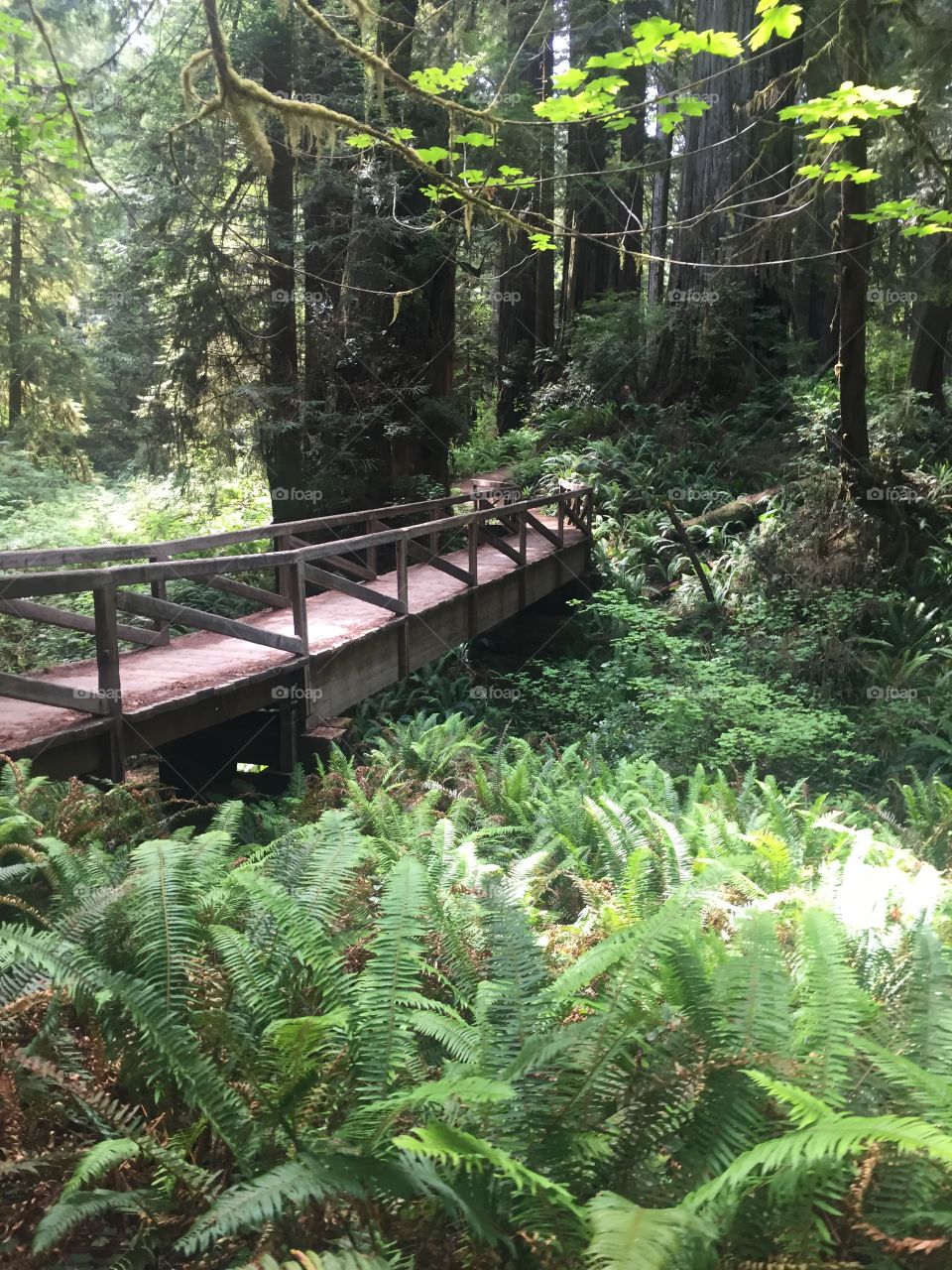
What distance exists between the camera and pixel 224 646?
25.0 feet

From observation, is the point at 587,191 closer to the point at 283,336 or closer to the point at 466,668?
the point at 283,336

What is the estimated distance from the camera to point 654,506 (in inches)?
608

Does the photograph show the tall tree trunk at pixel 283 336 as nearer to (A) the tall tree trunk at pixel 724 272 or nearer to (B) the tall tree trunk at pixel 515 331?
(A) the tall tree trunk at pixel 724 272

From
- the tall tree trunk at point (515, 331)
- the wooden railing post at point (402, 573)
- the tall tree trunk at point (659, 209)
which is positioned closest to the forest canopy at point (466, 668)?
the tall tree trunk at point (515, 331)

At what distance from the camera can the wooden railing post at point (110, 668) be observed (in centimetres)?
546

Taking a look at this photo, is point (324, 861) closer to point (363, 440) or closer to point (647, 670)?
point (647, 670)

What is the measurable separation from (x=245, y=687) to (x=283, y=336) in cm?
737

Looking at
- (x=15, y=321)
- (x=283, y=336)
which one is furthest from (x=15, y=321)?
(x=283, y=336)

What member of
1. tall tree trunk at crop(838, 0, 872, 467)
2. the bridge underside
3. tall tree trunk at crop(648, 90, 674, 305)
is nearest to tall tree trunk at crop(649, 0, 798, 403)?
tall tree trunk at crop(648, 90, 674, 305)

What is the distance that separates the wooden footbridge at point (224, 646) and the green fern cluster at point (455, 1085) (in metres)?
2.37

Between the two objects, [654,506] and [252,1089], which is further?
[654,506]

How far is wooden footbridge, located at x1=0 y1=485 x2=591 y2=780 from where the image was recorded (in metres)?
5.39

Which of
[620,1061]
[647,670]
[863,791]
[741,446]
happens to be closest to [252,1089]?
[620,1061]

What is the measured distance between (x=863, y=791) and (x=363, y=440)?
25.4ft
